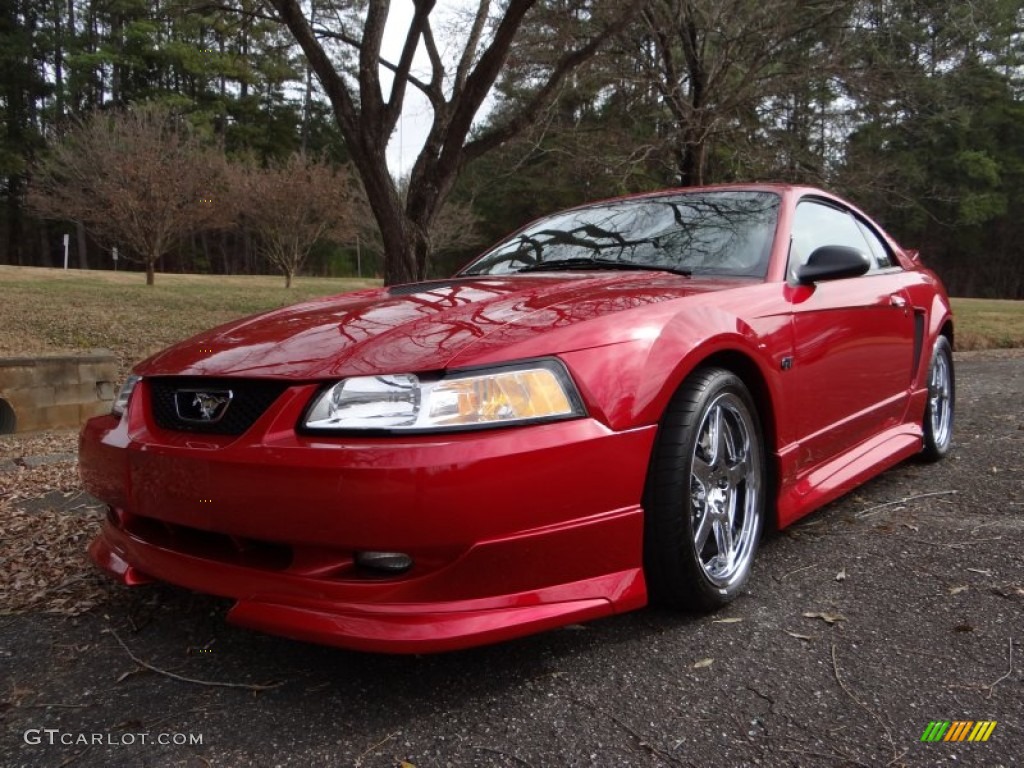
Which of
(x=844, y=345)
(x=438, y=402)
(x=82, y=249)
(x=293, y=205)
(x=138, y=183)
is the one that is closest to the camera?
(x=438, y=402)

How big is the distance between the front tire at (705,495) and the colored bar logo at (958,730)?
0.62 metres

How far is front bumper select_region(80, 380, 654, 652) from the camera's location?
156cm

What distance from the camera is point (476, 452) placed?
1.60m

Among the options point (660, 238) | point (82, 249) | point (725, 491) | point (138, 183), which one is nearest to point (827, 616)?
point (725, 491)

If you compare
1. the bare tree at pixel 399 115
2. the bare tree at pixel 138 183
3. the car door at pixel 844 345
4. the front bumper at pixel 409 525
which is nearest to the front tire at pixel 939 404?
the car door at pixel 844 345

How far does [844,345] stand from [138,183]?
19209 mm

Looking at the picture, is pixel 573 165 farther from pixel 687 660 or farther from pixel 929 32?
pixel 687 660

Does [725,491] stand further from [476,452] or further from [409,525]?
[409,525]

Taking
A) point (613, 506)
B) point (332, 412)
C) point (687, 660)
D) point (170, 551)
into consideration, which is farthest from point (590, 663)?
point (170, 551)

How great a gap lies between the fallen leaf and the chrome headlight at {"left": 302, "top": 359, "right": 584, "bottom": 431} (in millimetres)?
1020

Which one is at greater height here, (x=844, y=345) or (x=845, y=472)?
(x=844, y=345)

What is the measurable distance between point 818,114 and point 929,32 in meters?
2.30

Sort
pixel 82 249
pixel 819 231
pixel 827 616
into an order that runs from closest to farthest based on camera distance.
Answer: pixel 827 616 → pixel 819 231 → pixel 82 249

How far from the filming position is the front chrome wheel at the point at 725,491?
7.01 feet
